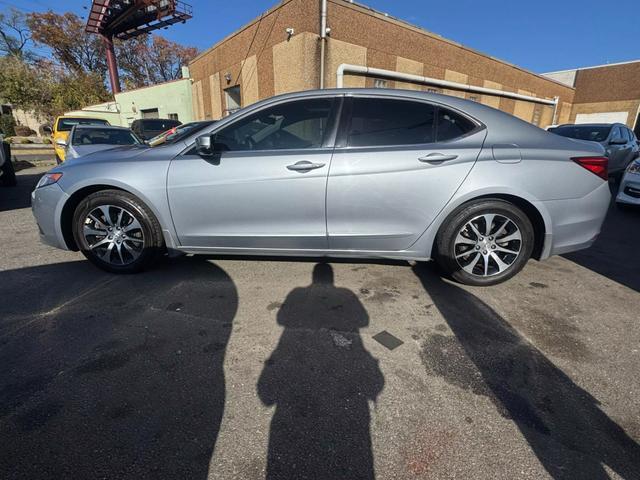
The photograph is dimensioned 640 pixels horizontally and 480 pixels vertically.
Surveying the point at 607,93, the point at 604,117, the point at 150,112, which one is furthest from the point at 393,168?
the point at 607,93

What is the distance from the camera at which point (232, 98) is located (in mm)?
16125

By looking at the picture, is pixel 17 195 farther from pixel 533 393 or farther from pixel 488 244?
pixel 533 393

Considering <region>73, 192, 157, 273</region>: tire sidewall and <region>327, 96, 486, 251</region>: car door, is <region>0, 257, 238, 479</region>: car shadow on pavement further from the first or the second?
<region>327, 96, 486, 251</region>: car door

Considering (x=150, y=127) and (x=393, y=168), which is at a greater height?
(x=150, y=127)

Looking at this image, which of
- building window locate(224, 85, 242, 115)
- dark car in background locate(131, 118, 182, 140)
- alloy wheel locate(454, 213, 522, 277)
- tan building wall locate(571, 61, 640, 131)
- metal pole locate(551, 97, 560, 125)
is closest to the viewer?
alloy wheel locate(454, 213, 522, 277)

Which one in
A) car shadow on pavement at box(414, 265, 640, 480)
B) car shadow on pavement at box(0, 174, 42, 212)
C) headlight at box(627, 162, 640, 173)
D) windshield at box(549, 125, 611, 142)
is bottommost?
car shadow on pavement at box(414, 265, 640, 480)

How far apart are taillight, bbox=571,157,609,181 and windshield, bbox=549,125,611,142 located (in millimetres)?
6387

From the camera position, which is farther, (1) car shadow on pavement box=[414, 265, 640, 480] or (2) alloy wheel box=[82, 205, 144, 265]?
(2) alloy wheel box=[82, 205, 144, 265]

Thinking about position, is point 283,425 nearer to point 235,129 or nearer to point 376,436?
point 376,436

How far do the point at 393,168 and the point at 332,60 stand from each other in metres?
9.77

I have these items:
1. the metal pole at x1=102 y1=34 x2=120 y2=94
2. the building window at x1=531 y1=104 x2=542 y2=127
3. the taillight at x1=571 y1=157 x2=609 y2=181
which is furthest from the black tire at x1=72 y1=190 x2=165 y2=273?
the metal pole at x1=102 y1=34 x2=120 y2=94

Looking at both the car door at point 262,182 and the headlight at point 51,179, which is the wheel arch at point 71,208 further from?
the car door at point 262,182

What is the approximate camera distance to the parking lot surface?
1475 mm

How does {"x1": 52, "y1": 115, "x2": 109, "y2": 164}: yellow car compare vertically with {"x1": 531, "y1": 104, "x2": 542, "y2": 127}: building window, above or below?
below
